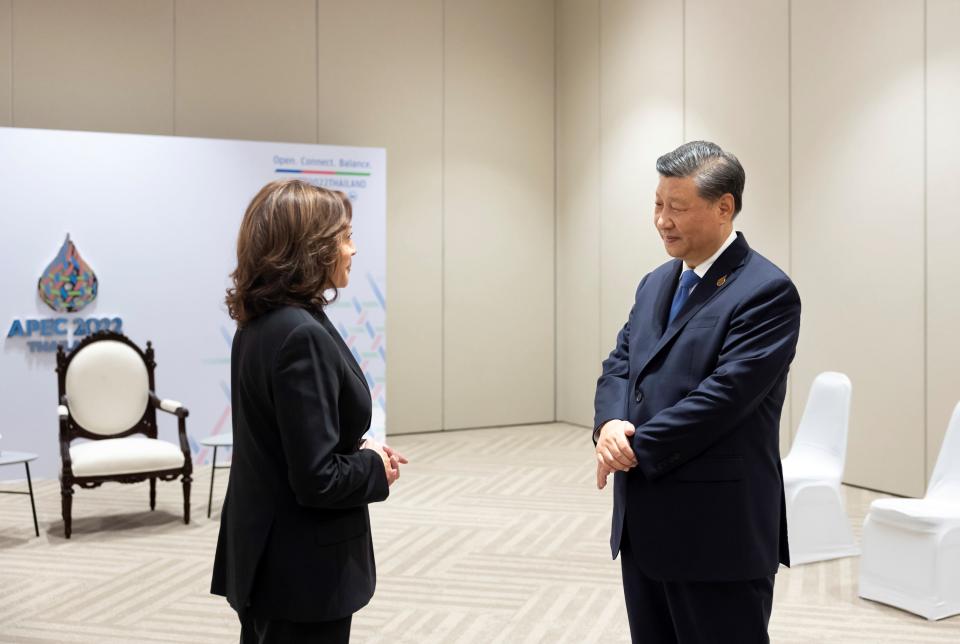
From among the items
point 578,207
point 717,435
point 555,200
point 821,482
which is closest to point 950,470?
point 821,482

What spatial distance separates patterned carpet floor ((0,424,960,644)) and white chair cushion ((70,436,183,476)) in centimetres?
37

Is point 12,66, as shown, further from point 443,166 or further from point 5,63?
point 443,166

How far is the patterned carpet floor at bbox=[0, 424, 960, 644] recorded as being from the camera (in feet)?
13.2

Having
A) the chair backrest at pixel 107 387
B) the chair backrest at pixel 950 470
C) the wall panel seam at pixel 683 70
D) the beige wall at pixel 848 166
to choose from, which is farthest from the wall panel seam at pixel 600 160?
the chair backrest at pixel 950 470

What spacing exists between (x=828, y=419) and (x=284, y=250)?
4.06m

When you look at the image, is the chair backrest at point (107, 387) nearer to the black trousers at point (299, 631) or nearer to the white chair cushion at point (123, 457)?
the white chair cushion at point (123, 457)

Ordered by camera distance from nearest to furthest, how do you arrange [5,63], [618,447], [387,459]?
[387,459], [618,447], [5,63]

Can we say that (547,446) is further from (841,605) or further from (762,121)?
(841,605)

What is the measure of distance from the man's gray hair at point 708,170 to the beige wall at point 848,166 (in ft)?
14.1

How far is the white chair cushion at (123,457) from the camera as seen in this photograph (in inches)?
218

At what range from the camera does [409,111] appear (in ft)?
30.3

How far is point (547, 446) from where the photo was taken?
8.67 meters

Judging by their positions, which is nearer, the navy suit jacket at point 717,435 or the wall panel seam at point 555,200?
the navy suit jacket at point 717,435

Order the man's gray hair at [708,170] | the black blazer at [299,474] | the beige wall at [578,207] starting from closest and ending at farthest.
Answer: the black blazer at [299,474] < the man's gray hair at [708,170] < the beige wall at [578,207]
